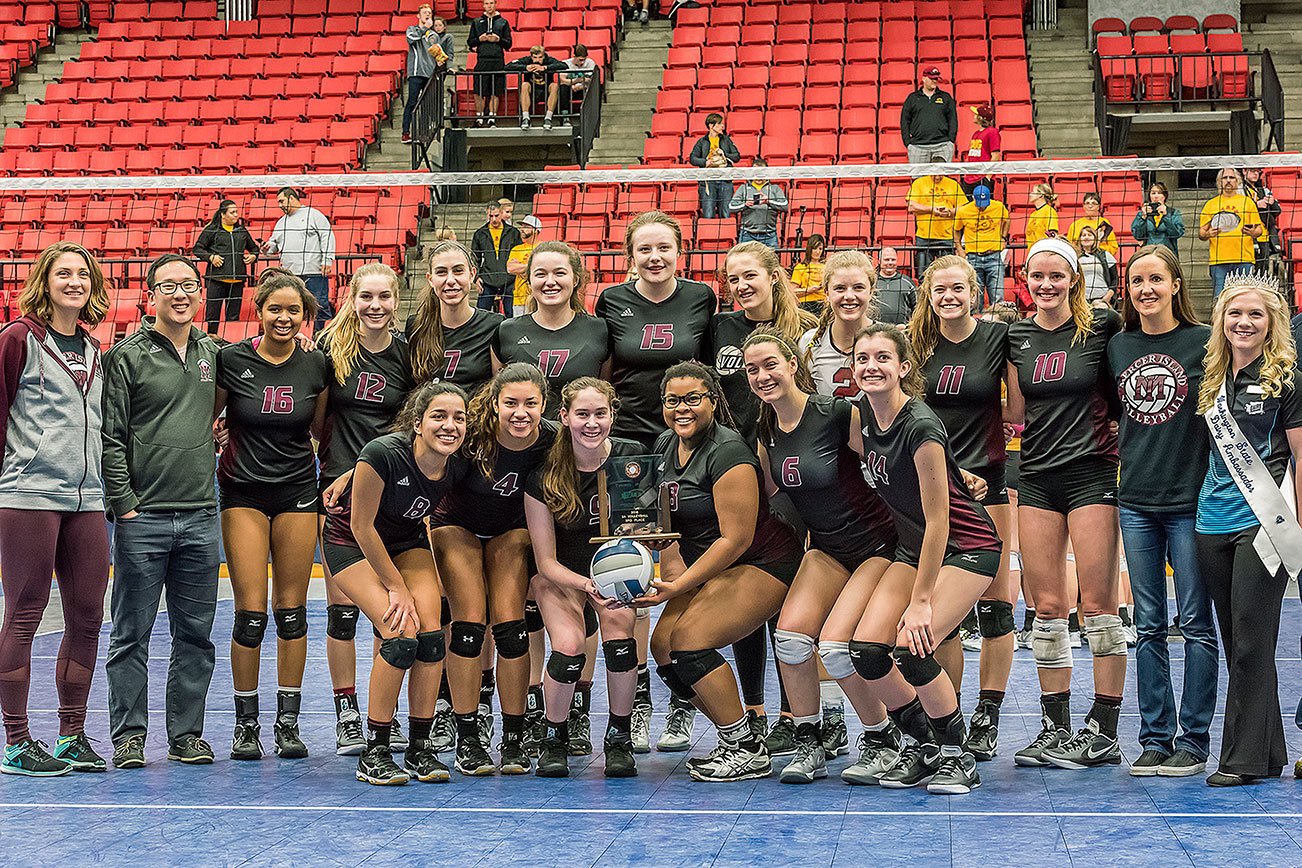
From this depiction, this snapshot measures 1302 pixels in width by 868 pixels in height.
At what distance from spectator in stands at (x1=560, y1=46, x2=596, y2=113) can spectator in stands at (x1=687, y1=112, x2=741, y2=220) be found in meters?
2.87

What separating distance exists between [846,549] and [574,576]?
987 millimetres

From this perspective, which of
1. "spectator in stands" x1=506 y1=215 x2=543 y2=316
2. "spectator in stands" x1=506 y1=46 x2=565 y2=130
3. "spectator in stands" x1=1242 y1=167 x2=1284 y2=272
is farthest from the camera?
"spectator in stands" x1=506 y1=46 x2=565 y2=130

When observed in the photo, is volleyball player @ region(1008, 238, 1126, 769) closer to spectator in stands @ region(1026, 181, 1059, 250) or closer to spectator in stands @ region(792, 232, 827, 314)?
spectator in stands @ region(792, 232, 827, 314)

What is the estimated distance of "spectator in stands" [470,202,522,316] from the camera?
35.8 feet

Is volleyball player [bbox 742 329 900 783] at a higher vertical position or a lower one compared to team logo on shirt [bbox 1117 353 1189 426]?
lower

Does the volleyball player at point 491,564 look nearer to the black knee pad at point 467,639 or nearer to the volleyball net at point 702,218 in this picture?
the black knee pad at point 467,639

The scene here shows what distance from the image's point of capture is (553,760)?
16.7 feet

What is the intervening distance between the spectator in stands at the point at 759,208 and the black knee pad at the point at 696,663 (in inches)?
276

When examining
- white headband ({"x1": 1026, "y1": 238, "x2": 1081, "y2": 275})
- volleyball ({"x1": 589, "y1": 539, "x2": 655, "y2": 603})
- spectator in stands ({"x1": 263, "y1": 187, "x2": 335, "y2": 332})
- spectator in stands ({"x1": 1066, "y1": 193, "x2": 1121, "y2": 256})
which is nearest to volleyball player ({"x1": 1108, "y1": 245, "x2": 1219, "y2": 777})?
white headband ({"x1": 1026, "y1": 238, "x2": 1081, "y2": 275})

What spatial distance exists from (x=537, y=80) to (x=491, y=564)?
37.2 ft

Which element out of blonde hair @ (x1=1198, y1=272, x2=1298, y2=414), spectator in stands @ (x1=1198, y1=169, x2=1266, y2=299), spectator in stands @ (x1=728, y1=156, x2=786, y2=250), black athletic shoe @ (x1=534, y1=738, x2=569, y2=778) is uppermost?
spectator in stands @ (x1=728, y1=156, x2=786, y2=250)

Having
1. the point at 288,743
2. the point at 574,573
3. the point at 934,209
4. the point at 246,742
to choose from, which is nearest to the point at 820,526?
the point at 574,573

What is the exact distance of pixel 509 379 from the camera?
16.4 feet

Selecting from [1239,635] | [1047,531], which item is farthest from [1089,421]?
[1239,635]
